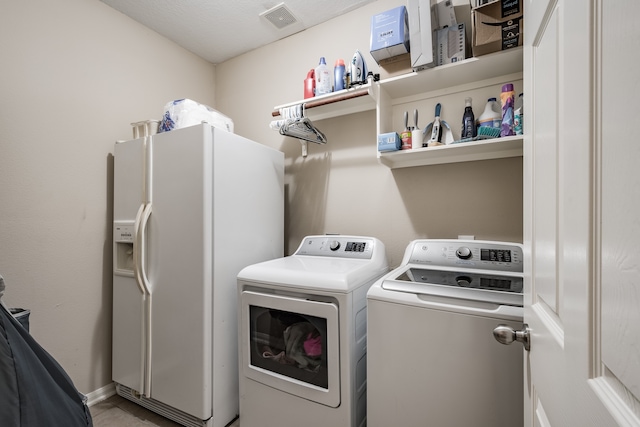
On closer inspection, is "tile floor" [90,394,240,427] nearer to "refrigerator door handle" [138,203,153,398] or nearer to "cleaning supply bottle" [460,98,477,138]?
"refrigerator door handle" [138,203,153,398]

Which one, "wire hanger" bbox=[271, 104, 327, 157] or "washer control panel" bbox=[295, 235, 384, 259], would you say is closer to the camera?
"washer control panel" bbox=[295, 235, 384, 259]

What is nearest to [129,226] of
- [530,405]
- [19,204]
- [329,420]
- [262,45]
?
[19,204]

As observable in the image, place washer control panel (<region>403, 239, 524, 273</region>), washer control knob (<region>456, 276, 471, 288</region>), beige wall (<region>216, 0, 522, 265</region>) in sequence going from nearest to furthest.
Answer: washer control knob (<region>456, 276, 471, 288</region>) → washer control panel (<region>403, 239, 524, 273</region>) → beige wall (<region>216, 0, 522, 265</region>)

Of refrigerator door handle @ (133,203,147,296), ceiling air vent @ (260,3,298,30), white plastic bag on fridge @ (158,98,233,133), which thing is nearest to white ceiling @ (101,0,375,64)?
ceiling air vent @ (260,3,298,30)

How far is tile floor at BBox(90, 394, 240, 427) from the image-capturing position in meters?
1.79

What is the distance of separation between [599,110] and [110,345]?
8.96 ft

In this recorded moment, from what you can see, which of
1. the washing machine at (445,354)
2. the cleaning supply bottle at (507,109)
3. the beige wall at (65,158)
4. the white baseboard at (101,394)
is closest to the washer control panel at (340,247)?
the washing machine at (445,354)

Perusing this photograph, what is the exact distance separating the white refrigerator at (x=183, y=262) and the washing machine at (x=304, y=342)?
0.19 meters

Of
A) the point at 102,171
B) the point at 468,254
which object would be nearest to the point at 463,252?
the point at 468,254

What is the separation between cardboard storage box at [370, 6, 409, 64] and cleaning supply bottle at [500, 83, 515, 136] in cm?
58

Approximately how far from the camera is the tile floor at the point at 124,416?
1786 millimetres

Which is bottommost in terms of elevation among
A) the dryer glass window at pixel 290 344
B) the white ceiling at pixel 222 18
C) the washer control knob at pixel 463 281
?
the dryer glass window at pixel 290 344

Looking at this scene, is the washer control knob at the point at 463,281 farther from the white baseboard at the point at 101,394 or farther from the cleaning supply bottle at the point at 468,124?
the white baseboard at the point at 101,394

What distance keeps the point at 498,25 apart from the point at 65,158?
2.60 meters
